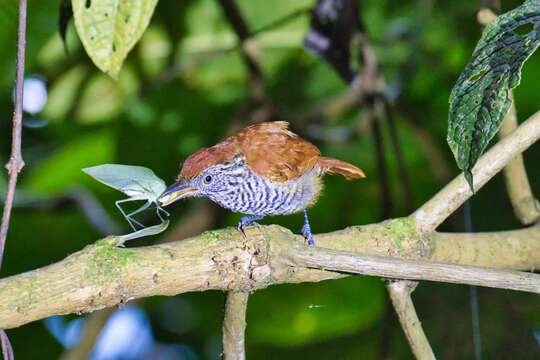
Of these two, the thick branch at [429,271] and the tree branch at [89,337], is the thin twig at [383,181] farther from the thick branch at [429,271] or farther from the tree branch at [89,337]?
the thick branch at [429,271]

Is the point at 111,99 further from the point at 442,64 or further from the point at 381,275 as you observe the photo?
the point at 381,275

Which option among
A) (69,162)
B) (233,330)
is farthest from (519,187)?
(69,162)

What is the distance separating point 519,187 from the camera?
2.13 metres

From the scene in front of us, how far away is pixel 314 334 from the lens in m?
3.25

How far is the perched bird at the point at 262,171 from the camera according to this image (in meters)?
2.20

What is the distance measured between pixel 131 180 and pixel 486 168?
0.72 m

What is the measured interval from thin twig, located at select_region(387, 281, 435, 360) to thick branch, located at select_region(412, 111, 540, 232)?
131 millimetres

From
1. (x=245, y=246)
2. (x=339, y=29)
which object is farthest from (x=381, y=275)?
(x=339, y=29)

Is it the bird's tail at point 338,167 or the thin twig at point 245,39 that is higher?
the thin twig at point 245,39

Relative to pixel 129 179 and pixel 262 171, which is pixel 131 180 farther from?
pixel 262 171

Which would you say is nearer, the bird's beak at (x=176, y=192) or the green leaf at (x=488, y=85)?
the green leaf at (x=488, y=85)

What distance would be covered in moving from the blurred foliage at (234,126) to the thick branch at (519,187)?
92 cm

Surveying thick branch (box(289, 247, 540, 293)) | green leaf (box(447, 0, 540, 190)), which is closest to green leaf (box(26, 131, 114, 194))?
thick branch (box(289, 247, 540, 293))

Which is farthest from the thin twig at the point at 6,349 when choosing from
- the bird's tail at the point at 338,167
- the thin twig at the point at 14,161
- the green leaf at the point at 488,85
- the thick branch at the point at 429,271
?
the bird's tail at the point at 338,167
